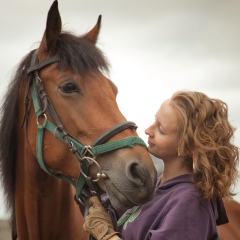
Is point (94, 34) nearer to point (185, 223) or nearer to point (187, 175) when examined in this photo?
point (187, 175)

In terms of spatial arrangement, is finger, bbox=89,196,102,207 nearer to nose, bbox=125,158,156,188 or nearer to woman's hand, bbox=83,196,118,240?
woman's hand, bbox=83,196,118,240

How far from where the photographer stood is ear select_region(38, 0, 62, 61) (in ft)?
9.64

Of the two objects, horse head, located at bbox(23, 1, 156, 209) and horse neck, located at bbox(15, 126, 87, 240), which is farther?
horse neck, located at bbox(15, 126, 87, 240)

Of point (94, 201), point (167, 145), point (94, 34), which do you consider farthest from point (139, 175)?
point (94, 34)

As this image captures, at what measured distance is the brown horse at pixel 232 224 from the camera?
417cm

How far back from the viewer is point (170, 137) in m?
2.52

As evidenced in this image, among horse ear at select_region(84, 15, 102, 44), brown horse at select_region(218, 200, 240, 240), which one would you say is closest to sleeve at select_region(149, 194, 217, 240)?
horse ear at select_region(84, 15, 102, 44)

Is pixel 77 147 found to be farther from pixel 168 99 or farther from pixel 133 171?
pixel 168 99

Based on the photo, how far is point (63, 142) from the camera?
2.87 metres

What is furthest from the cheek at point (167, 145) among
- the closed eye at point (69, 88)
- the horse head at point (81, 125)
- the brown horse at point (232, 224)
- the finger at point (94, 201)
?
the brown horse at point (232, 224)

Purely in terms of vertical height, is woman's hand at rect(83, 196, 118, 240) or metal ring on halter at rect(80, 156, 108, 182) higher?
metal ring on halter at rect(80, 156, 108, 182)

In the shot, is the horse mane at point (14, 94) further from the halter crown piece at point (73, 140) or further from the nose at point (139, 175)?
the nose at point (139, 175)

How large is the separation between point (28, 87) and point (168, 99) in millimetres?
1136

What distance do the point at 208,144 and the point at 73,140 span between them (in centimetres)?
94
